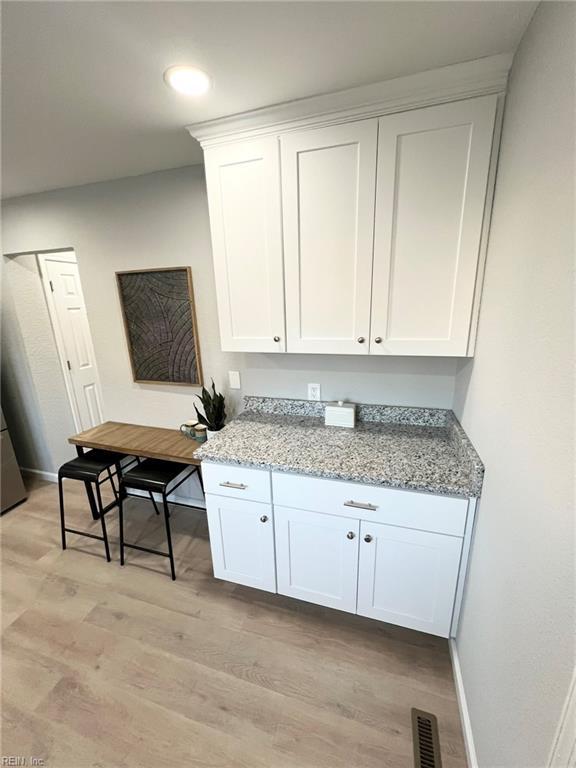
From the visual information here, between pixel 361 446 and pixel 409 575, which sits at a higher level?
pixel 361 446

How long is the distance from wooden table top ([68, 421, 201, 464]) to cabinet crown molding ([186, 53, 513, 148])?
5.44 feet

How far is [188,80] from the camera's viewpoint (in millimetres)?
1114

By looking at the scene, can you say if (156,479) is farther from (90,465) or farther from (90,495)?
(90,495)

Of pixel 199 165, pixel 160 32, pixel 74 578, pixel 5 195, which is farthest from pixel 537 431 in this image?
pixel 5 195

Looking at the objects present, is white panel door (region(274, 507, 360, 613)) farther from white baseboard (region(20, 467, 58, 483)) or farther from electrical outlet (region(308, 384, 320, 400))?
white baseboard (region(20, 467, 58, 483))

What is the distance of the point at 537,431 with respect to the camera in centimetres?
77

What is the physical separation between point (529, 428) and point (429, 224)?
885mm

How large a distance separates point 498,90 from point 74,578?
10.5ft

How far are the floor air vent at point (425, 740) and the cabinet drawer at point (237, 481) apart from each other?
1.02 m

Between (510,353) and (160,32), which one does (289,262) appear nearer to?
(160,32)

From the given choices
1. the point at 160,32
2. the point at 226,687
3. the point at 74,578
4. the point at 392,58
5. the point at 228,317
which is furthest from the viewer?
the point at 74,578

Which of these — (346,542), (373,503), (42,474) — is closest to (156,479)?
(346,542)

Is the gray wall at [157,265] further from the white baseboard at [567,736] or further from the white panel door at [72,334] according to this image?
the white baseboard at [567,736]

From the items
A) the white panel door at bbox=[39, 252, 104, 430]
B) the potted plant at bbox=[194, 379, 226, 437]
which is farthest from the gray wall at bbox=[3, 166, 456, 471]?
the white panel door at bbox=[39, 252, 104, 430]
